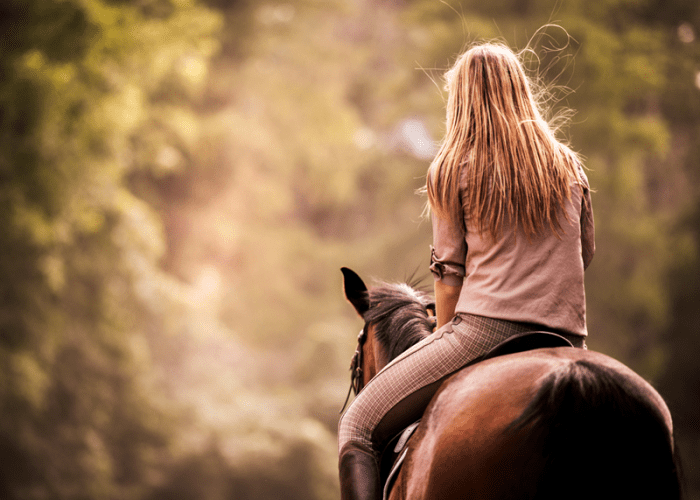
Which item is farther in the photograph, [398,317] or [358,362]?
[358,362]

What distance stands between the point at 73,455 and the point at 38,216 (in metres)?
3.42

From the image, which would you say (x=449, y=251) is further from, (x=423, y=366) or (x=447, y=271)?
(x=423, y=366)

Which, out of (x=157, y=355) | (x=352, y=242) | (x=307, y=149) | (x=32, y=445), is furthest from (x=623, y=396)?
(x=352, y=242)

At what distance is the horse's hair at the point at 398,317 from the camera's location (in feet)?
7.43

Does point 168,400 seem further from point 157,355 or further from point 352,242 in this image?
point 352,242

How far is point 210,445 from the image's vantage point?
9.64 m

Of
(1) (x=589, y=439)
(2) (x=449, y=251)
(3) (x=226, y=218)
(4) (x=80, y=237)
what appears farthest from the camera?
(3) (x=226, y=218)

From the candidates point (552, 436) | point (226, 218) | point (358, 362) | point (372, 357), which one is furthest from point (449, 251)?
point (226, 218)

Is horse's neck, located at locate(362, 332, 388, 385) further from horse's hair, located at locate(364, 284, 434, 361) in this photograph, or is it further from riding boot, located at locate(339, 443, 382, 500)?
riding boot, located at locate(339, 443, 382, 500)

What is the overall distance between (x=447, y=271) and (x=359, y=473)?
28.2 inches

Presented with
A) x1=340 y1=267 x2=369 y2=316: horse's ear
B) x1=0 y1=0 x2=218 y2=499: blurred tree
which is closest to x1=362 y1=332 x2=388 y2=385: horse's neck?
x1=340 y1=267 x2=369 y2=316: horse's ear

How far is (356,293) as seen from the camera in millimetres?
2477

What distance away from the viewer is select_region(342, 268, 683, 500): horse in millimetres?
1455

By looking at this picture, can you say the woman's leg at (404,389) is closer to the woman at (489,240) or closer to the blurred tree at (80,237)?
the woman at (489,240)
